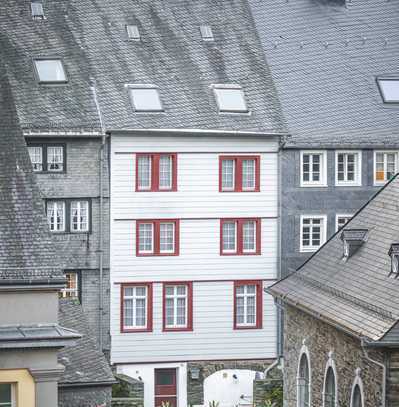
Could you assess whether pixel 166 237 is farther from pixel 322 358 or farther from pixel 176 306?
pixel 322 358

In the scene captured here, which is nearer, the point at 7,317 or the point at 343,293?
the point at 7,317

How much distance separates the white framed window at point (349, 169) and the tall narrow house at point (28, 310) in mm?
22671

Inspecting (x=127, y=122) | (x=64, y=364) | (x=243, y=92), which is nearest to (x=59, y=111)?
(x=127, y=122)

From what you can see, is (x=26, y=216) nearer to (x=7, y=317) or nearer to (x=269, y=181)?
(x=7, y=317)

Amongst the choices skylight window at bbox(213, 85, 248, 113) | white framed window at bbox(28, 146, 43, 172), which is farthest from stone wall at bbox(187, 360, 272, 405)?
skylight window at bbox(213, 85, 248, 113)

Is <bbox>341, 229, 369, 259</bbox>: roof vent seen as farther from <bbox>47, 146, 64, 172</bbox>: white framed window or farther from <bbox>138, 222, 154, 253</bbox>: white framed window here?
<bbox>47, 146, 64, 172</bbox>: white framed window

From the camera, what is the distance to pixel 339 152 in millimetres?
62562

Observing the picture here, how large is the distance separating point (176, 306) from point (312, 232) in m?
5.98

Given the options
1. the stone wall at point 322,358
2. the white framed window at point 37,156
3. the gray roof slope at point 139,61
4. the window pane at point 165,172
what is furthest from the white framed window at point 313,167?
the stone wall at point 322,358

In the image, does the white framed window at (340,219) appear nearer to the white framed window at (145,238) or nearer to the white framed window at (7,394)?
the white framed window at (145,238)

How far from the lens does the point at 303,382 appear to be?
49.4 m

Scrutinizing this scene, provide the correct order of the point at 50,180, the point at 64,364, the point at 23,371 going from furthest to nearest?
1. the point at 50,180
2. the point at 64,364
3. the point at 23,371

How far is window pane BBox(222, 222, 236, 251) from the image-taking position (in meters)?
61.9

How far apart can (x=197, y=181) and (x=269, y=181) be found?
279 cm
